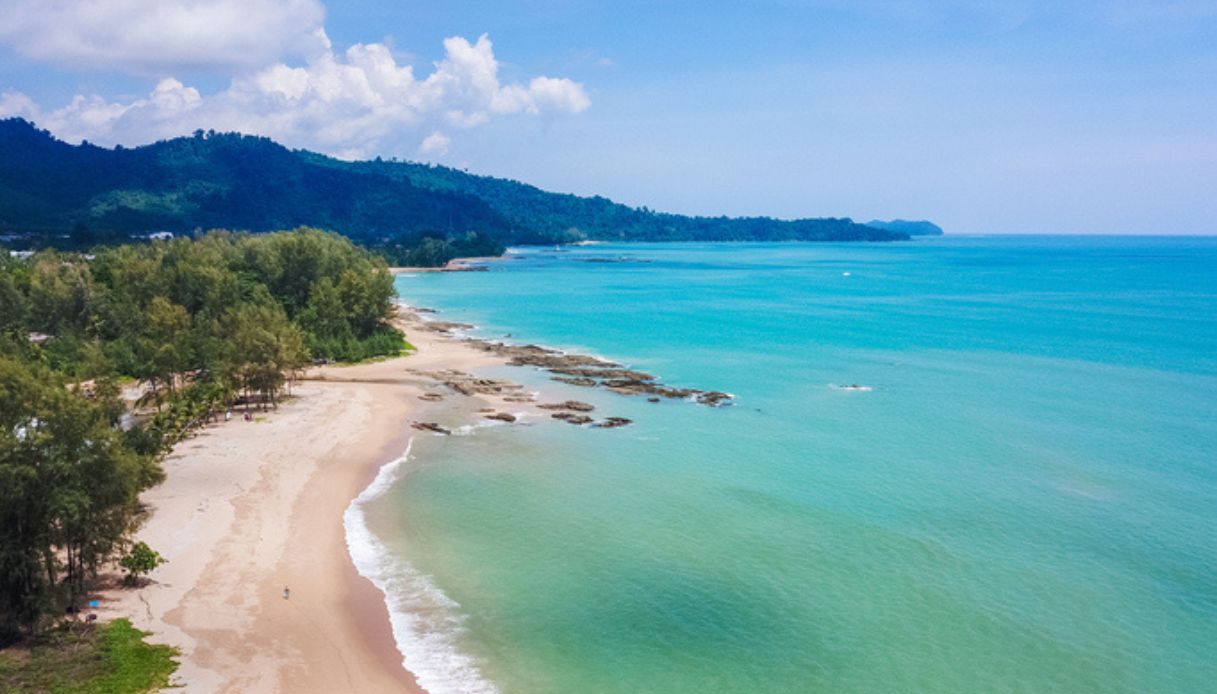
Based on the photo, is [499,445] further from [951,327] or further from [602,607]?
[951,327]

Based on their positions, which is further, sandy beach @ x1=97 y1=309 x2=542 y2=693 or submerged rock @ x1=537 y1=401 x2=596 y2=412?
submerged rock @ x1=537 y1=401 x2=596 y2=412

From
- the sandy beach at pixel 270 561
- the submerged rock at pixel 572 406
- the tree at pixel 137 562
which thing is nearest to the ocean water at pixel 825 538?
the submerged rock at pixel 572 406

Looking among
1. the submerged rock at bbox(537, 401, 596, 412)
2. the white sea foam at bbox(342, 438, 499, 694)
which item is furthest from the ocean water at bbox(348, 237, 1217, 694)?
the submerged rock at bbox(537, 401, 596, 412)

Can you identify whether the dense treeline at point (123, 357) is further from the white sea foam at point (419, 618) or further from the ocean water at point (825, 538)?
the ocean water at point (825, 538)

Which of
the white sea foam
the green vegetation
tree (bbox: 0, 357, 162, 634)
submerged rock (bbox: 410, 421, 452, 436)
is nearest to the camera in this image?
the green vegetation

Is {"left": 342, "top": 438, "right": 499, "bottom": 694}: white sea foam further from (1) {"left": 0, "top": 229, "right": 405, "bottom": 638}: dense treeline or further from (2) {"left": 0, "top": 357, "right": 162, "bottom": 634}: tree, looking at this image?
(2) {"left": 0, "top": 357, "right": 162, "bottom": 634}: tree

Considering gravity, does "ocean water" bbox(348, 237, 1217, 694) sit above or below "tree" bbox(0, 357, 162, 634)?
below

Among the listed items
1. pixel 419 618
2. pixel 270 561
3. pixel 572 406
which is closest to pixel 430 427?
pixel 572 406
